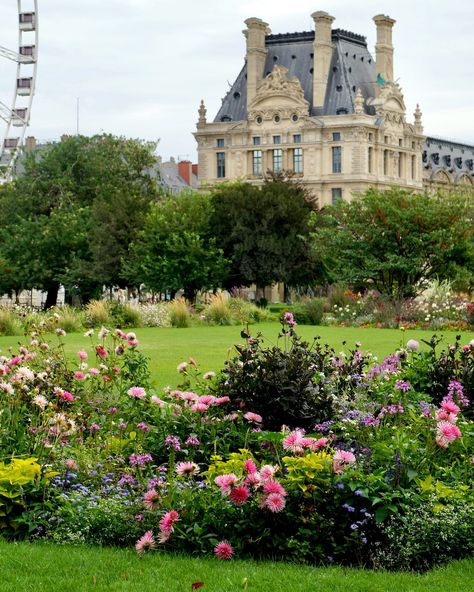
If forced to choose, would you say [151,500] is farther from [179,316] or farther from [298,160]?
[298,160]

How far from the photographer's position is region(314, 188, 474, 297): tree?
34.6 meters

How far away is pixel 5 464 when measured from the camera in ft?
26.3

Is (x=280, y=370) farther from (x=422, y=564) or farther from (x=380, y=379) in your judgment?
(x=422, y=564)

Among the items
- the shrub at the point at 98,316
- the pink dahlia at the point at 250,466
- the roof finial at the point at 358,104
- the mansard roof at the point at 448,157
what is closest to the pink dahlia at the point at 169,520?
the pink dahlia at the point at 250,466

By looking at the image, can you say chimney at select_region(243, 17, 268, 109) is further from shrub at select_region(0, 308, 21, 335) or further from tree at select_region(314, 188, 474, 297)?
shrub at select_region(0, 308, 21, 335)

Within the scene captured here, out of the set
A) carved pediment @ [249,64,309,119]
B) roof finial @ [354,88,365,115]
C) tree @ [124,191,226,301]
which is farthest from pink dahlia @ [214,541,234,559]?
carved pediment @ [249,64,309,119]

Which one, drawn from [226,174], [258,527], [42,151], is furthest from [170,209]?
[226,174]

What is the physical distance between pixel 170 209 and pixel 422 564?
153 feet

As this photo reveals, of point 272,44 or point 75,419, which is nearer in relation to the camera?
point 75,419

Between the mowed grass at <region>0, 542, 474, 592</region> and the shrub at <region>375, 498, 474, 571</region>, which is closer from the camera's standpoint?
the mowed grass at <region>0, 542, 474, 592</region>

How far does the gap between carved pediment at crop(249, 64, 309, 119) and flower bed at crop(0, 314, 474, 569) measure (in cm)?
9340

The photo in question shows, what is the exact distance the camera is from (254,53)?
341 feet

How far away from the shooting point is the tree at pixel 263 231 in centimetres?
5656

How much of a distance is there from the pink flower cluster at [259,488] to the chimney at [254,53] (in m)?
99.0
